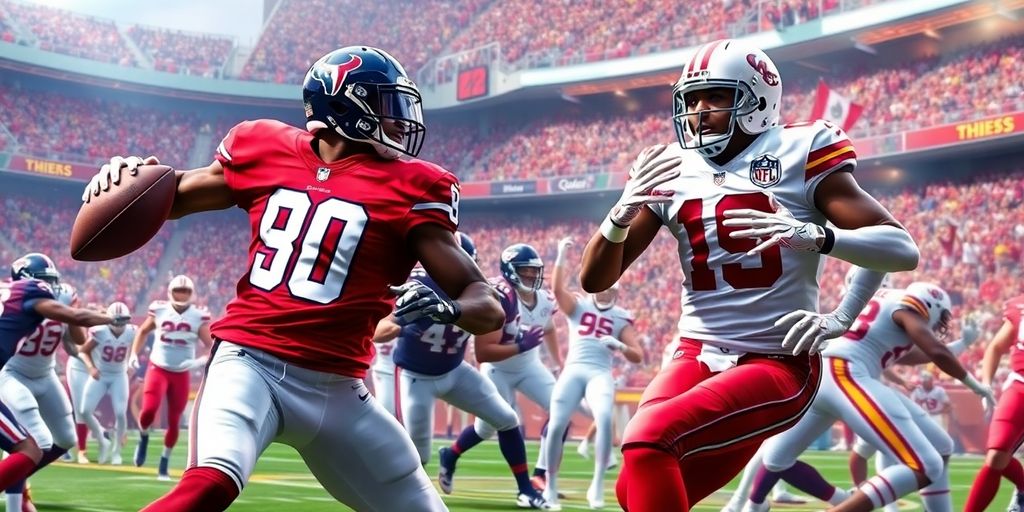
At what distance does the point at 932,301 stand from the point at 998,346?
43.9 inches

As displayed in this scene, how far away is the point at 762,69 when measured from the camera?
4.19 meters

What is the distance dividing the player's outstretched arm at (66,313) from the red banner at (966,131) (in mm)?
18808

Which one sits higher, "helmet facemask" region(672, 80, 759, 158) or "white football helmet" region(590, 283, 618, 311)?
"helmet facemask" region(672, 80, 759, 158)

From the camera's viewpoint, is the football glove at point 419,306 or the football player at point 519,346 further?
the football player at point 519,346

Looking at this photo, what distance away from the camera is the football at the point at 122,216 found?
364 centimetres

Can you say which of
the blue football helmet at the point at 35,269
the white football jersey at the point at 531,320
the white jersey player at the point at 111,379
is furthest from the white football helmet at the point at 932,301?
the white jersey player at the point at 111,379

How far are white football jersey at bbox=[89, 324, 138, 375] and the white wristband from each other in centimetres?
1081

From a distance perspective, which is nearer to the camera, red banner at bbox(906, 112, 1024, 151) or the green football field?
the green football field

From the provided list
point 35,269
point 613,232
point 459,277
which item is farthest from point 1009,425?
point 35,269

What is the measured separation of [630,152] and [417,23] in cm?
1262

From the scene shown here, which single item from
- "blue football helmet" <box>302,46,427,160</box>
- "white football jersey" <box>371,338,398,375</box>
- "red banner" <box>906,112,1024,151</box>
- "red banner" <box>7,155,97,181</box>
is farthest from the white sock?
"red banner" <box>7,155,97,181</box>

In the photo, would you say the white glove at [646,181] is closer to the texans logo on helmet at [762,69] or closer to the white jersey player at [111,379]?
the texans logo on helmet at [762,69]

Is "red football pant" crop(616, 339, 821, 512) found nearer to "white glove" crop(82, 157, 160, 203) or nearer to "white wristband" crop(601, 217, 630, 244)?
"white wristband" crop(601, 217, 630, 244)

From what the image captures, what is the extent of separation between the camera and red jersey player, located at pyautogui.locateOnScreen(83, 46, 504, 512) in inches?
136
